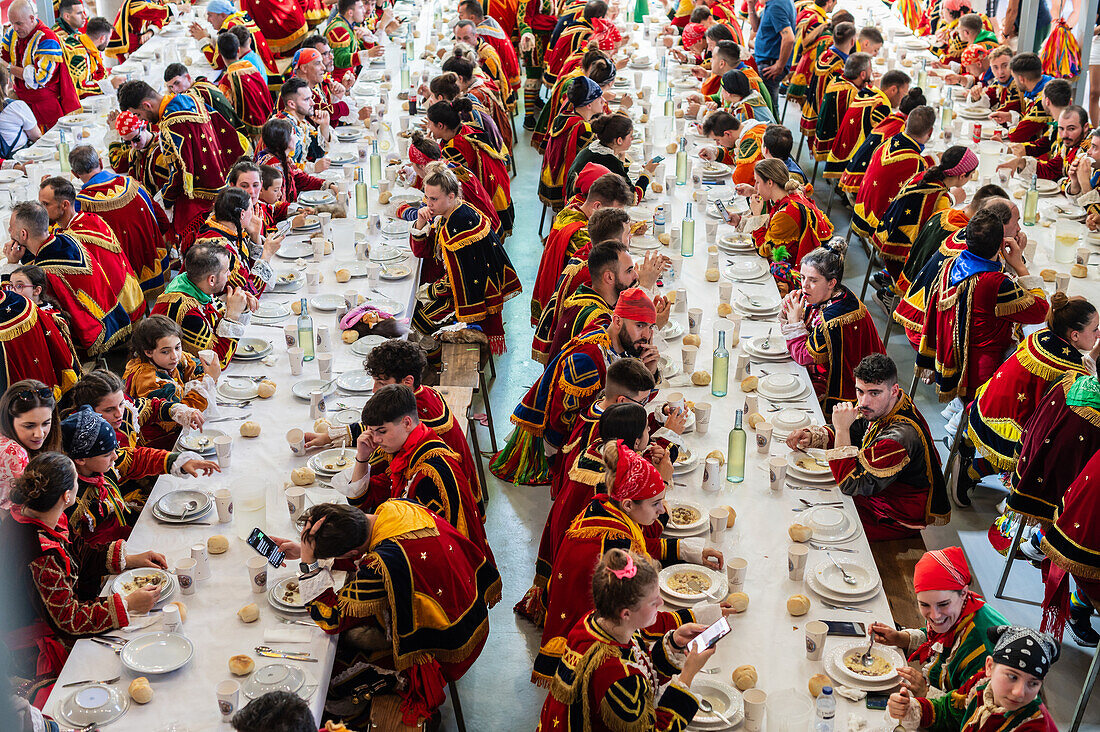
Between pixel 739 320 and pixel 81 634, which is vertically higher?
pixel 739 320

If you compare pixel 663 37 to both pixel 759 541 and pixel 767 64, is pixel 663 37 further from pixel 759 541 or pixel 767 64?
pixel 759 541

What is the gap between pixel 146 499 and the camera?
5.58 metres

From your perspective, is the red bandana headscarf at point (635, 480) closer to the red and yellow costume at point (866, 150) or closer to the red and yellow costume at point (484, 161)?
the red and yellow costume at point (484, 161)

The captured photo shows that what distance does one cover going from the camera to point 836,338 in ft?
21.2

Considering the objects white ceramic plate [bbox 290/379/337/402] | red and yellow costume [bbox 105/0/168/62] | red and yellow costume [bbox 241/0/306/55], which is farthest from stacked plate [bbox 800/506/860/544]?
red and yellow costume [bbox 105/0/168/62]

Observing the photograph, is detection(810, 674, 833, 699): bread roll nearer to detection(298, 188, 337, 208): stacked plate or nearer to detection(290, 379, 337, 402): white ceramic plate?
detection(290, 379, 337, 402): white ceramic plate

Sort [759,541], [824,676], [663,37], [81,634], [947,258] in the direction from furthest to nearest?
[663,37]
[947,258]
[759,541]
[81,634]
[824,676]

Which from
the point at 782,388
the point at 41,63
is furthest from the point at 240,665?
the point at 41,63

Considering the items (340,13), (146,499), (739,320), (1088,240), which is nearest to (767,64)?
(340,13)

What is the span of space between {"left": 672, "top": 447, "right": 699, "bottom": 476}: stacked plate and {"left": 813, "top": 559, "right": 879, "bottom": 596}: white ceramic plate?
922mm

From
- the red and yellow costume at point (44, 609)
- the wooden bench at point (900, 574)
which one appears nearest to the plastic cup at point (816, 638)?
the wooden bench at point (900, 574)

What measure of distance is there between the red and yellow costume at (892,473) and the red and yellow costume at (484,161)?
14.2 ft

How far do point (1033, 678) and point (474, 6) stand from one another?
10330 millimetres

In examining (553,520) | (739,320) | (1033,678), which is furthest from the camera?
(739,320)
